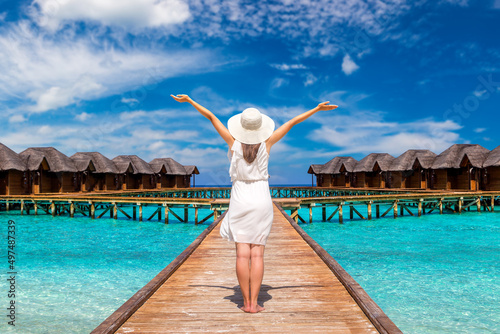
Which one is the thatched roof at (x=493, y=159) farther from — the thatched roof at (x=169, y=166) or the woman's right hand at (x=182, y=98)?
the thatched roof at (x=169, y=166)

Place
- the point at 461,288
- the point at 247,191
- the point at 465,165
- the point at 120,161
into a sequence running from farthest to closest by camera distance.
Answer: the point at 120,161, the point at 465,165, the point at 461,288, the point at 247,191

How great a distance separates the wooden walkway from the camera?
3.04 metres

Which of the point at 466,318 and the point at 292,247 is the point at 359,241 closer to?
the point at 466,318

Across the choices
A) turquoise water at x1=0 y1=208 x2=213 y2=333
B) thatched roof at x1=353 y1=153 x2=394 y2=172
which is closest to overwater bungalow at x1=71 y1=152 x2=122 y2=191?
turquoise water at x1=0 y1=208 x2=213 y2=333

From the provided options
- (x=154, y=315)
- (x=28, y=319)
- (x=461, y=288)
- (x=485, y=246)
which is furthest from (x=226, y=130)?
(x=485, y=246)

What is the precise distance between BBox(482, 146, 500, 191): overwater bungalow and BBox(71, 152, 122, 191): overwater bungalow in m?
37.7

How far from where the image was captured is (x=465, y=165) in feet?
109

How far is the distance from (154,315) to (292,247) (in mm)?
4249

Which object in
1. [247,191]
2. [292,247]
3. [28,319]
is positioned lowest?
[28,319]

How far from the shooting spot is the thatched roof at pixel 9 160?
29.2m

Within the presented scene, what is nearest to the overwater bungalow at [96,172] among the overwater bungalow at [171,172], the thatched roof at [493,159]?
the overwater bungalow at [171,172]

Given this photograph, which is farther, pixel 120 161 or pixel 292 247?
pixel 120 161

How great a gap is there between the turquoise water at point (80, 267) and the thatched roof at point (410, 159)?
91.3 feet

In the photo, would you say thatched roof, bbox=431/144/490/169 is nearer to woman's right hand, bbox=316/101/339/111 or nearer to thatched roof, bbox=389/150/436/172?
thatched roof, bbox=389/150/436/172
